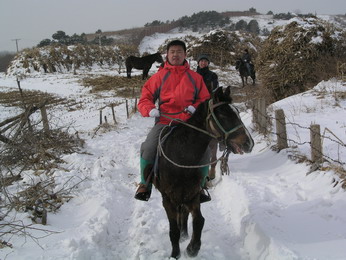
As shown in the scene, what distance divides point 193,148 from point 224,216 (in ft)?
6.93

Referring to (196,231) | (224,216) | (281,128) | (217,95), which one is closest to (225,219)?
(224,216)

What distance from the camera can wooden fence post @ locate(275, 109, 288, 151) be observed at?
6.08 m

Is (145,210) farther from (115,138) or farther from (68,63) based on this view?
(68,63)

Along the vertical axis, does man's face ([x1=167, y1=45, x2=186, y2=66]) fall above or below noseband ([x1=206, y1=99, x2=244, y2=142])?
above

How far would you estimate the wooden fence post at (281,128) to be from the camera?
19.9 feet

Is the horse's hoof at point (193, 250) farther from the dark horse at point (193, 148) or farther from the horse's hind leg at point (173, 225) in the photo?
the horse's hind leg at point (173, 225)

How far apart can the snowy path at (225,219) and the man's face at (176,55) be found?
256 cm

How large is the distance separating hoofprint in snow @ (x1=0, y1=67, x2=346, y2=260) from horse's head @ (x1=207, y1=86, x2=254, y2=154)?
147 centimetres

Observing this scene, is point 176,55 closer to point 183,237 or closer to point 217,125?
point 217,125

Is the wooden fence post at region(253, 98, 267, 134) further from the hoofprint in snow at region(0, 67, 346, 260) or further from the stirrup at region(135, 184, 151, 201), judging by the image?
the stirrup at region(135, 184, 151, 201)

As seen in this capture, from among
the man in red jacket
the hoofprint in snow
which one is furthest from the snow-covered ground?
the man in red jacket

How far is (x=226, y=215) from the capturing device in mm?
4629

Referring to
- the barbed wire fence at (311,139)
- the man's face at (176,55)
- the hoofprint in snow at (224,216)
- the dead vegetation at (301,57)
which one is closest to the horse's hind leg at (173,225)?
the hoofprint in snow at (224,216)

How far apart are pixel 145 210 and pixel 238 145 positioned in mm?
2755
